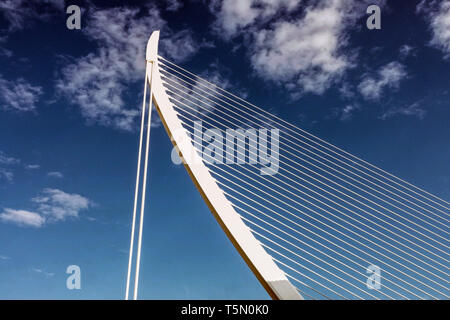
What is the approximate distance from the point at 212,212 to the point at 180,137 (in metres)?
1.72

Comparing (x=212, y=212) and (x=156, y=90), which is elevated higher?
(x=156, y=90)

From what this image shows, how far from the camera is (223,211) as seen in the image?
594 cm

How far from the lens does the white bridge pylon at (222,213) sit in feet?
17.1

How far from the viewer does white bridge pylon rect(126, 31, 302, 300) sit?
5219 millimetres

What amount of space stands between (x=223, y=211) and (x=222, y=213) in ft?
0.16

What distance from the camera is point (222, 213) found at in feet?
19.4

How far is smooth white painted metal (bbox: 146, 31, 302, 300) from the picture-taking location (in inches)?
207

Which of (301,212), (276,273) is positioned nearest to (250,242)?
(276,273)

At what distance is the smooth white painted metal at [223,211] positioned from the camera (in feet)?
17.2
